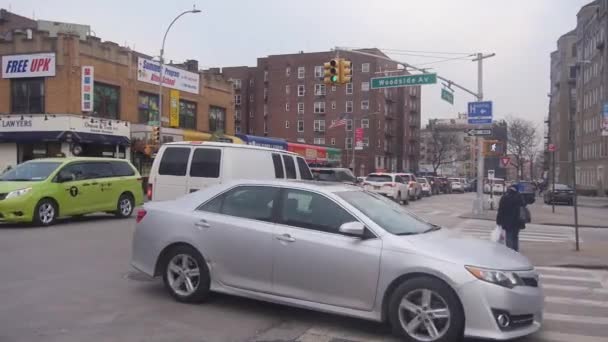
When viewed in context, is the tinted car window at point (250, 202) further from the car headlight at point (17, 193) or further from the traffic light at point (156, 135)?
the traffic light at point (156, 135)

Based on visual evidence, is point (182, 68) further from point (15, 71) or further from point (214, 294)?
point (214, 294)

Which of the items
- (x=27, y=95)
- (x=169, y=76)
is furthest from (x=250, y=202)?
(x=169, y=76)

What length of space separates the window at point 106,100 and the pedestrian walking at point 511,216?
27790mm

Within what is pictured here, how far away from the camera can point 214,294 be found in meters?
7.24

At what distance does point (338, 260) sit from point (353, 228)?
37 cm

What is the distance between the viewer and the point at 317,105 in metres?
87.2

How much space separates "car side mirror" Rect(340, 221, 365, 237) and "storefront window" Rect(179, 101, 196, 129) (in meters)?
37.0

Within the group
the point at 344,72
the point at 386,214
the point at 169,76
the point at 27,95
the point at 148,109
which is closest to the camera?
the point at 386,214

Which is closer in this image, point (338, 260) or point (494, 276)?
point (494, 276)

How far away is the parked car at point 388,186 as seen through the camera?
101 feet

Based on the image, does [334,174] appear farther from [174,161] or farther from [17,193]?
[174,161]

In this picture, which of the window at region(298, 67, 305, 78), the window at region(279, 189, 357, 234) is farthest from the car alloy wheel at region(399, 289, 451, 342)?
the window at region(298, 67, 305, 78)

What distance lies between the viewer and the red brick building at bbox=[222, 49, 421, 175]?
277 feet

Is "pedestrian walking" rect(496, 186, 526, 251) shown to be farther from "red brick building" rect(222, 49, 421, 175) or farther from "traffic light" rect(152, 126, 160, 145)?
"red brick building" rect(222, 49, 421, 175)
